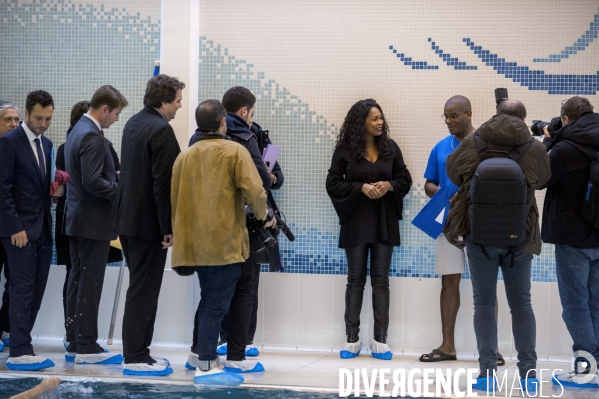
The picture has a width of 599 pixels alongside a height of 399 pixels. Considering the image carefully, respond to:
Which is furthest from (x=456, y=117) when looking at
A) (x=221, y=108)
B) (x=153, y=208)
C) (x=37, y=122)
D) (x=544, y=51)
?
(x=37, y=122)

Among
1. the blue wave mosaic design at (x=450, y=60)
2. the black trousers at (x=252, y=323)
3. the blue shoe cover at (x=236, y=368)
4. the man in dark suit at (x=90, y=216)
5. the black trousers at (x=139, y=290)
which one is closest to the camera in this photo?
the black trousers at (x=139, y=290)

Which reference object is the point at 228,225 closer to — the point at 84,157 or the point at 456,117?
the point at 84,157

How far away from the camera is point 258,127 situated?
6.51 m

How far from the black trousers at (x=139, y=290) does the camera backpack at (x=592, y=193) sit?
9.07 ft

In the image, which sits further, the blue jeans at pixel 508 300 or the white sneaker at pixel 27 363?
the white sneaker at pixel 27 363

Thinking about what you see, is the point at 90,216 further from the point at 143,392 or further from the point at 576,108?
the point at 576,108

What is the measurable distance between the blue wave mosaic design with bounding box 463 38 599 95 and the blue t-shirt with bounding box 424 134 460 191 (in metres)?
0.74

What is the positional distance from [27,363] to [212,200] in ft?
6.15

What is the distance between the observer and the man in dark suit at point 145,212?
5.41 m

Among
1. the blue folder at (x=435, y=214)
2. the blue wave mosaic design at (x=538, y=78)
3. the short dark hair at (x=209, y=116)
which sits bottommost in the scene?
the blue folder at (x=435, y=214)

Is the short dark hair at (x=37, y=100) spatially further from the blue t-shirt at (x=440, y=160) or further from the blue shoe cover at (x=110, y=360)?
the blue t-shirt at (x=440, y=160)

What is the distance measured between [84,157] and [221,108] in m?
1.19

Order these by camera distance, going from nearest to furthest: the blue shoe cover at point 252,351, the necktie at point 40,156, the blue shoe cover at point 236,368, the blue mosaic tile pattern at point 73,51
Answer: the blue shoe cover at point 236,368, the necktie at point 40,156, the blue shoe cover at point 252,351, the blue mosaic tile pattern at point 73,51

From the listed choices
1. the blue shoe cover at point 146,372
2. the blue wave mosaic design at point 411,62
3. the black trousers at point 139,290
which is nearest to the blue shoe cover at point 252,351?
the blue shoe cover at point 146,372
